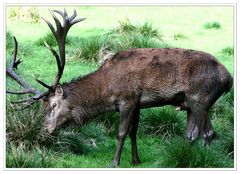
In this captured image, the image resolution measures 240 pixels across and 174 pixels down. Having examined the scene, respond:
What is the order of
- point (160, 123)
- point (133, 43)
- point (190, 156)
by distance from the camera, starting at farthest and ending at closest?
point (133, 43), point (160, 123), point (190, 156)

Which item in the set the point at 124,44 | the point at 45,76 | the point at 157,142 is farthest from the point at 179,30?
the point at 157,142

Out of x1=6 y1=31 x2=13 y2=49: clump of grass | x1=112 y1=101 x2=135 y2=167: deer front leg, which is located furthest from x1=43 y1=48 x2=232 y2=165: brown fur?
x1=6 y1=31 x2=13 y2=49: clump of grass

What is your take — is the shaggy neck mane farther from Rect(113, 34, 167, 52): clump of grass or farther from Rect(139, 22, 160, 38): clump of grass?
Rect(139, 22, 160, 38): clump of grass

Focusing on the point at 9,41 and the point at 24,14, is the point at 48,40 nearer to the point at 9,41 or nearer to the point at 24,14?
the point at 9,41

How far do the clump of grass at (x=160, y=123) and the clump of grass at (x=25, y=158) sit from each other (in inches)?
87.8

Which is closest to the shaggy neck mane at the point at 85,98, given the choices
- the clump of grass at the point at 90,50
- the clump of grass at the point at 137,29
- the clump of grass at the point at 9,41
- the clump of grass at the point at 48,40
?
the clump of grass at the point at 90,50

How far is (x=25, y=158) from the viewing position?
8.05 m

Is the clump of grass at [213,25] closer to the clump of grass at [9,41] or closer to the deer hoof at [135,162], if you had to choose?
the clump of grass at [9,41]

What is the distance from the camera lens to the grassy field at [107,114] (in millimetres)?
8406

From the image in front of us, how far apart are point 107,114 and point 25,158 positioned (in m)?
2.36

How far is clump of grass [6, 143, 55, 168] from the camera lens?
804 centimetres

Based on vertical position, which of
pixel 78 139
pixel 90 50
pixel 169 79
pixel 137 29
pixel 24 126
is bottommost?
pixel 78 139

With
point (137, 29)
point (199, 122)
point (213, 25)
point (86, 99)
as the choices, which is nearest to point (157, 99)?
point (199, 122)

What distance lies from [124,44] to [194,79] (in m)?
5.33
